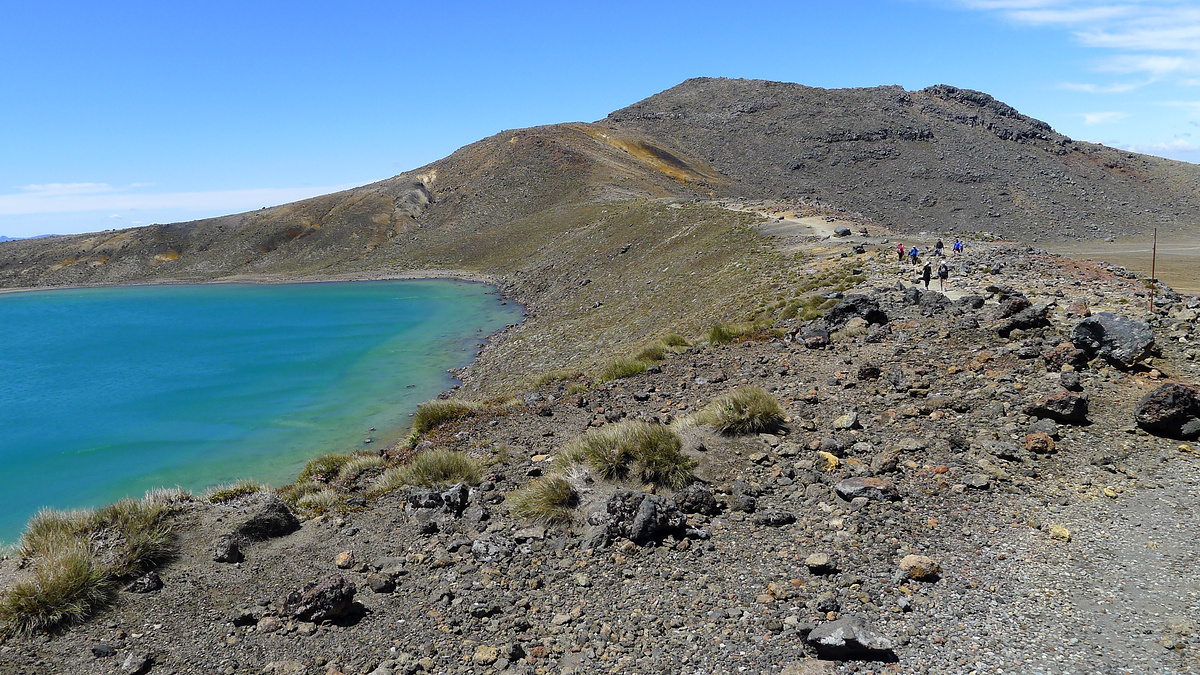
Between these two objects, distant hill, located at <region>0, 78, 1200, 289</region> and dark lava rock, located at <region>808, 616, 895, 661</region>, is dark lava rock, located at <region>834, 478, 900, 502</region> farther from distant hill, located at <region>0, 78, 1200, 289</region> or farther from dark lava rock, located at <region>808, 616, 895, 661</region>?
distant hill, located at <region>0, 78, 1200, 289</region>

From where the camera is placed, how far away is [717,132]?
3720 inches

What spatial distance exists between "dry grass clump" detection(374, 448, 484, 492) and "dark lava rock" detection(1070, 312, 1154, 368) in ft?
35.8

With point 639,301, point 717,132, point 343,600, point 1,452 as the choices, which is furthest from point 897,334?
point 717,132

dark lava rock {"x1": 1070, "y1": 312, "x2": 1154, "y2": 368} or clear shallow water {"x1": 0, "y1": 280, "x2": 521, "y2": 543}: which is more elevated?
dark lava rock {"x1": 1070, "y1": 312, "x2": 1154, "y2": 368}

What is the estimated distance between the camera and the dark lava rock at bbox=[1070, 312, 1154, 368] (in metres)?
10.1

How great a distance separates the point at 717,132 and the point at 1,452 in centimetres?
9054

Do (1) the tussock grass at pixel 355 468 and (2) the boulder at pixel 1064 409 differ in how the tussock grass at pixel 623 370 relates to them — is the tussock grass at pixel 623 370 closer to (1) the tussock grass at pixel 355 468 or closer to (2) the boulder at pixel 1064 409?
(1) the tussock grass at pixel 355 468

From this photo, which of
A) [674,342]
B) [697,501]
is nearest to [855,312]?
[674,342]

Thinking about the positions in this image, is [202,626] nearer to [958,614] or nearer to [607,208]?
[958,614]

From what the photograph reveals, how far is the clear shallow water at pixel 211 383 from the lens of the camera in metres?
19.3

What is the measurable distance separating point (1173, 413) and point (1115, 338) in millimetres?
2526

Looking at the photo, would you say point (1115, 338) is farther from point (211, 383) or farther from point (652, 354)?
point (211, 383)

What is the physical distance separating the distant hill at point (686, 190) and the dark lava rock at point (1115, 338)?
39883 millimetres

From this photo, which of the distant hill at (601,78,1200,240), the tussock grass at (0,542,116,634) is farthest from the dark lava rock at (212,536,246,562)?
the distant hill at (601,78,1200,240)
